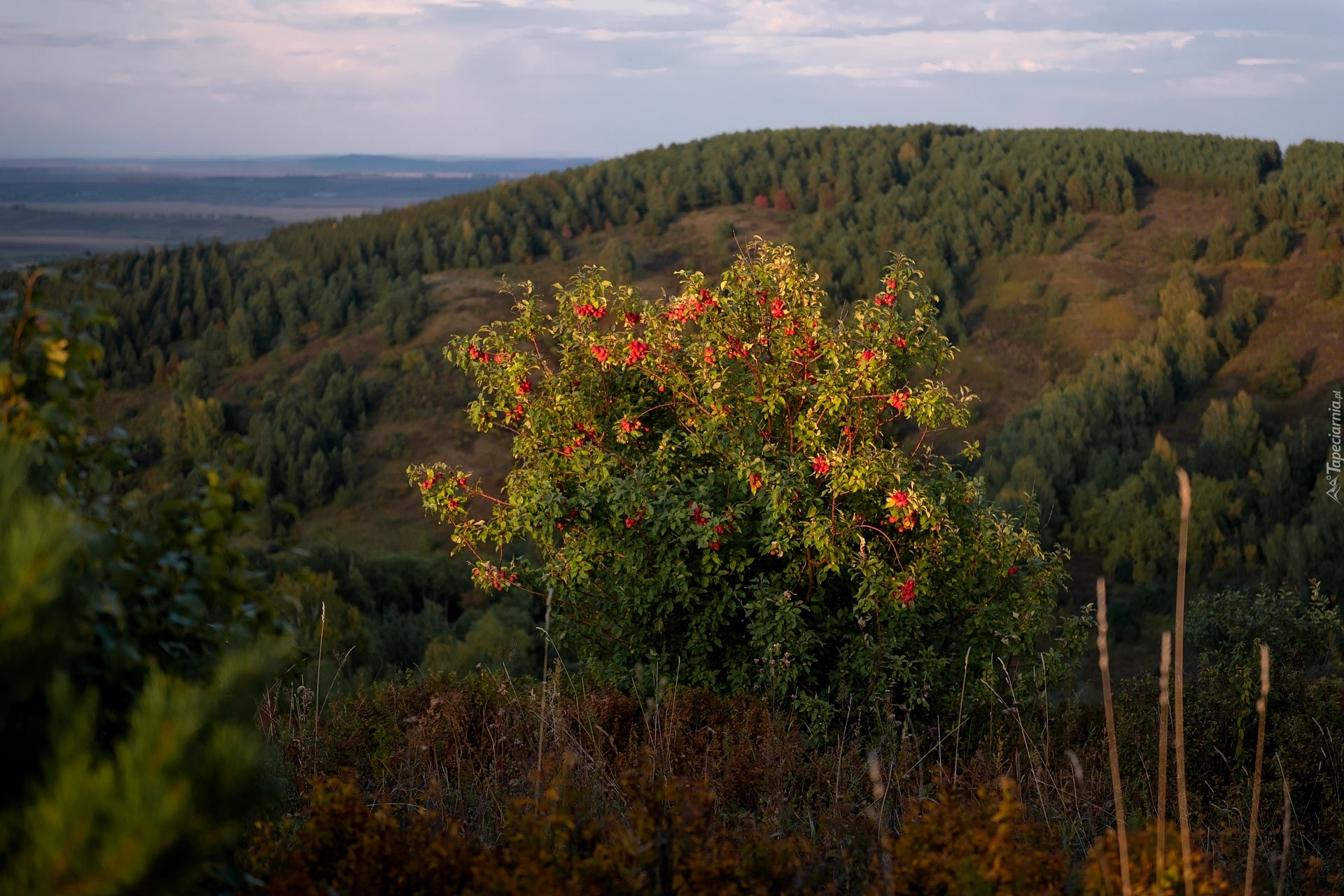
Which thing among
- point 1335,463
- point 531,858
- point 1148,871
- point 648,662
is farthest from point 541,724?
point 1335,463

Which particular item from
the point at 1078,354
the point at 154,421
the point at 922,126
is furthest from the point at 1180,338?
the point at 154,421

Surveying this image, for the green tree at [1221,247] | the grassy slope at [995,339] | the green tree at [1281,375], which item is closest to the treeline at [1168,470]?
the green tree at [1281,375]

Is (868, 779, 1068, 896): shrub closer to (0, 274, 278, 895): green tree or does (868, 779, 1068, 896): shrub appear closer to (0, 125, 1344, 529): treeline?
(0, 274, 278, 895): green tree

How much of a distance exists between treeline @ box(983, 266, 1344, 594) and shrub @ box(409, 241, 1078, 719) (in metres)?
17.0

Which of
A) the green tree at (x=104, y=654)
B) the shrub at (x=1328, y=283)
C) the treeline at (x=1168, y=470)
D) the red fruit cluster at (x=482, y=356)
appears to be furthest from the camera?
the shrub at (x=1328, y=283)

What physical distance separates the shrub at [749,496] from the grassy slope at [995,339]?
107 feet

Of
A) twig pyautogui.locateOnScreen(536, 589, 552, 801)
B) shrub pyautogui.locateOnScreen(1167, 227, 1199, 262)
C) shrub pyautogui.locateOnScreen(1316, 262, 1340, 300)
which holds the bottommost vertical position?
twig pyautogui.locateOnScreen(536, 589, 552, 801)

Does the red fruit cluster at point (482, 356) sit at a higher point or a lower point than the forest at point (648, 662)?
higher

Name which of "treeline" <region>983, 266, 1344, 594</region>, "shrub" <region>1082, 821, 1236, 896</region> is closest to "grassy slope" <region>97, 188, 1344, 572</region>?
"treeline" <region>983, 266, 1344, 594</region>

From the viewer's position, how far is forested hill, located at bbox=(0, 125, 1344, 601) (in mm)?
38219

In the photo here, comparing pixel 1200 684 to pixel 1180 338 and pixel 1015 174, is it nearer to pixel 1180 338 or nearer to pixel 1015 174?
pixel 1180 338

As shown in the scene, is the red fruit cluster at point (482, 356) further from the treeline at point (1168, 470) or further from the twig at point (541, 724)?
the treeline at point (1168, 470)

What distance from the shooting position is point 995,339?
2159 inches

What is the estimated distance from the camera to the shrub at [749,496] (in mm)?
7160
